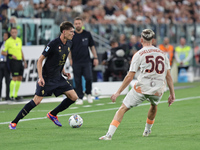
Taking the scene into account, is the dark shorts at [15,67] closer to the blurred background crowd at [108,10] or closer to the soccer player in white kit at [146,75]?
the blurred background crowd at [108,10]

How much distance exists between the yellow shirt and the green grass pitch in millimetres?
2615

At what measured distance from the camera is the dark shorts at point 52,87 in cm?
911

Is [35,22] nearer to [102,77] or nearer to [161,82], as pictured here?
[102,77]

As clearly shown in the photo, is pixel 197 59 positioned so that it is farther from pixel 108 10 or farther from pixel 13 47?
pixel 13 47

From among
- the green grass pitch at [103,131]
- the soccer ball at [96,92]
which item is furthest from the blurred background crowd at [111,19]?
the green grass pitch at [103,131]

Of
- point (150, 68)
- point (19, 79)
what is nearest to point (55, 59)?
point (150, 68)

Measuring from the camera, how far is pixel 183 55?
24.0m

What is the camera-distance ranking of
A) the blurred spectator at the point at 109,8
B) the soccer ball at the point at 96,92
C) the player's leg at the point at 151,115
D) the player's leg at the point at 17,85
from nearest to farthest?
the player's leg at the point at 151,115, the player's leg at the point at 17,85, the soccer ball at the point at 96,92, the blurred spectator at the point at 109,8

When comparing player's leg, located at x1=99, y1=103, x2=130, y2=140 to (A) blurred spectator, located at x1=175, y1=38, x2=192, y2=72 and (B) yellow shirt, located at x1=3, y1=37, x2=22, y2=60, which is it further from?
(A) blurred spectator, located at x1=175, y1=38, x2=192, y2=72

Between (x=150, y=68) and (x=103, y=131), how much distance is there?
1933 millimetres

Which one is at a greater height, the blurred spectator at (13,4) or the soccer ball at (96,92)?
the blurred spectator at (13,4)

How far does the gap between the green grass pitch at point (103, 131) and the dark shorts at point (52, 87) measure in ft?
2.21

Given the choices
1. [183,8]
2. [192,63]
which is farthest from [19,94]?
[183,8]

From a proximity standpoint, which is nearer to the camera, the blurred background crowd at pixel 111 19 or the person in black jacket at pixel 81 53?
the person in black jacket at pixel 81 53
